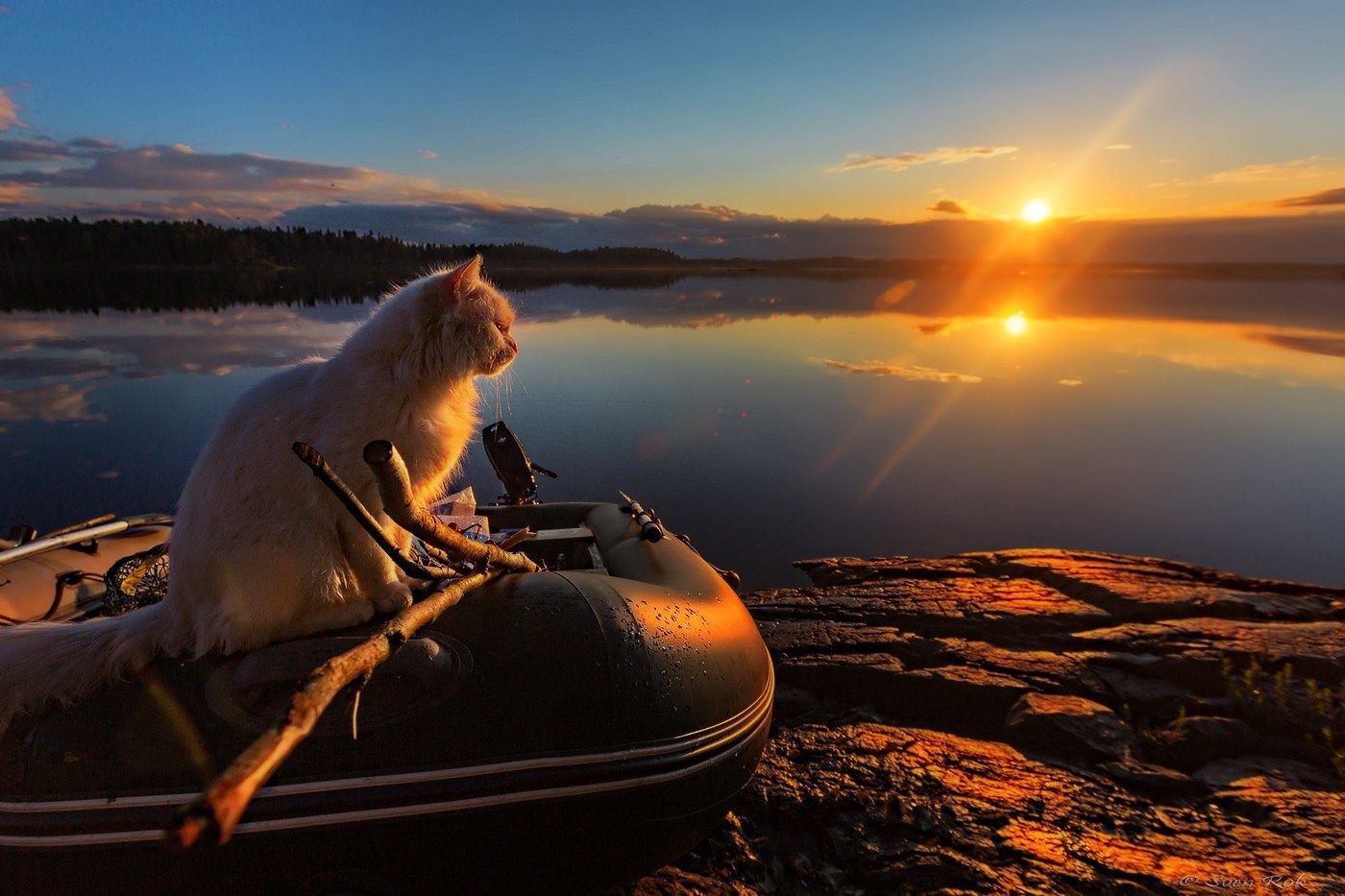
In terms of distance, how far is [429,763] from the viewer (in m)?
2.12

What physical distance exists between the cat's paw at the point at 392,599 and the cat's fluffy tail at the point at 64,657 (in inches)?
27.5

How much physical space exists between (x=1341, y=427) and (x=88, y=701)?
2064 cm

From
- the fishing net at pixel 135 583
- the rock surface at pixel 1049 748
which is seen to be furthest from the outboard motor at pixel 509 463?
the fishing net at pixel 135 583

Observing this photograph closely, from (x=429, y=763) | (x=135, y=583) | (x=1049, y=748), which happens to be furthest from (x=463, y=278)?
(x=1049, y=748)

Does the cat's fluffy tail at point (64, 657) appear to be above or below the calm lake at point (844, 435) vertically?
above

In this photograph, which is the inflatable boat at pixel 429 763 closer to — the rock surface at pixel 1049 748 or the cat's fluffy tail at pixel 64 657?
the cat's fluffy tail at pixel 64 657

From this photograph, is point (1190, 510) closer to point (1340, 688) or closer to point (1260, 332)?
point (1340, 688)

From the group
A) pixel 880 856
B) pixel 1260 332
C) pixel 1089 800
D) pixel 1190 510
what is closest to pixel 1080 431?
pixel 1190 510

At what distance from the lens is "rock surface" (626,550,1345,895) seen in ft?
9.79

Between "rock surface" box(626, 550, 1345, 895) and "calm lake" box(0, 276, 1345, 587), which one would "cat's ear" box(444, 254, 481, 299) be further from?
"rock surface" box(626, 550, 1345, 895)

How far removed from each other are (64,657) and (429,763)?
3.98 feet

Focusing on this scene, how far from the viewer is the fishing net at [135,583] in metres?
3.12

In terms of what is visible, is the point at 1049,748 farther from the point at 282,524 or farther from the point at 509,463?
the point at 509,463

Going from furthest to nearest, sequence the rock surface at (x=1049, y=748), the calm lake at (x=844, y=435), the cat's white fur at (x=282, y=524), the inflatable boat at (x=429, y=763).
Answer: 1. the calm lake at (x=844, y=435)
2. the rock surface at (x=1049, y=748)
3. the cat's white fur at (x=282, y=524)
4. the inflatable boat at (x=429, y=763)
